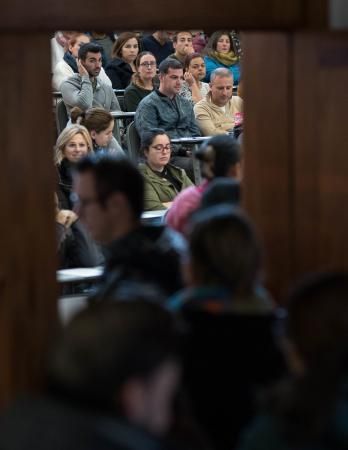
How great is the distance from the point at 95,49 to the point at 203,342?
7502mm

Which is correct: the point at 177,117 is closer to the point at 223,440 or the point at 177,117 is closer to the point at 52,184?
the point at 52,184

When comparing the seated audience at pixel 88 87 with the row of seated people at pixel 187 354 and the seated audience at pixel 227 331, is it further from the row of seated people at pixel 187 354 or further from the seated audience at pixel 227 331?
the seated audience at pixel 227 331

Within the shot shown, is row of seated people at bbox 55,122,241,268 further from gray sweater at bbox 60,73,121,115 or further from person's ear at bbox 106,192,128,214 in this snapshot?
person's ear at bbox 106,192,128,214

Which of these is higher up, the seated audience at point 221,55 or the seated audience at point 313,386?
the seated audience at point 221,55

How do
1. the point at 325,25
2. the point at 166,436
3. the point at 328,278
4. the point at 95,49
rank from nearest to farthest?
the point at 166,436, the point at 328,278, the point at 325,25, the point at 95,49

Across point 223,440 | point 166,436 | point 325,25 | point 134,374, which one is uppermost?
point 325,25

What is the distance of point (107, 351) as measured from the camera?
2137 millimetres

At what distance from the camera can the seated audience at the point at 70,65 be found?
10.7 m

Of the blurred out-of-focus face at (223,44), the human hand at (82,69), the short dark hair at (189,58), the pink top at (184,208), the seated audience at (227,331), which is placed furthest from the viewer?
the blurred out-of-focus face at (223,44)

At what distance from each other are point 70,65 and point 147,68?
2.41 feet

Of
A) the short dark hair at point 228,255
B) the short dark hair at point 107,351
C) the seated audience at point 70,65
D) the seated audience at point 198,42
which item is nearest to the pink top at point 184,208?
the short dark hair at point 228,255

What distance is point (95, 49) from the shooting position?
407 inches

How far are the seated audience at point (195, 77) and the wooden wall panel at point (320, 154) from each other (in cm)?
714

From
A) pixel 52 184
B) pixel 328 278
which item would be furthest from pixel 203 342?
pixel 52 184
